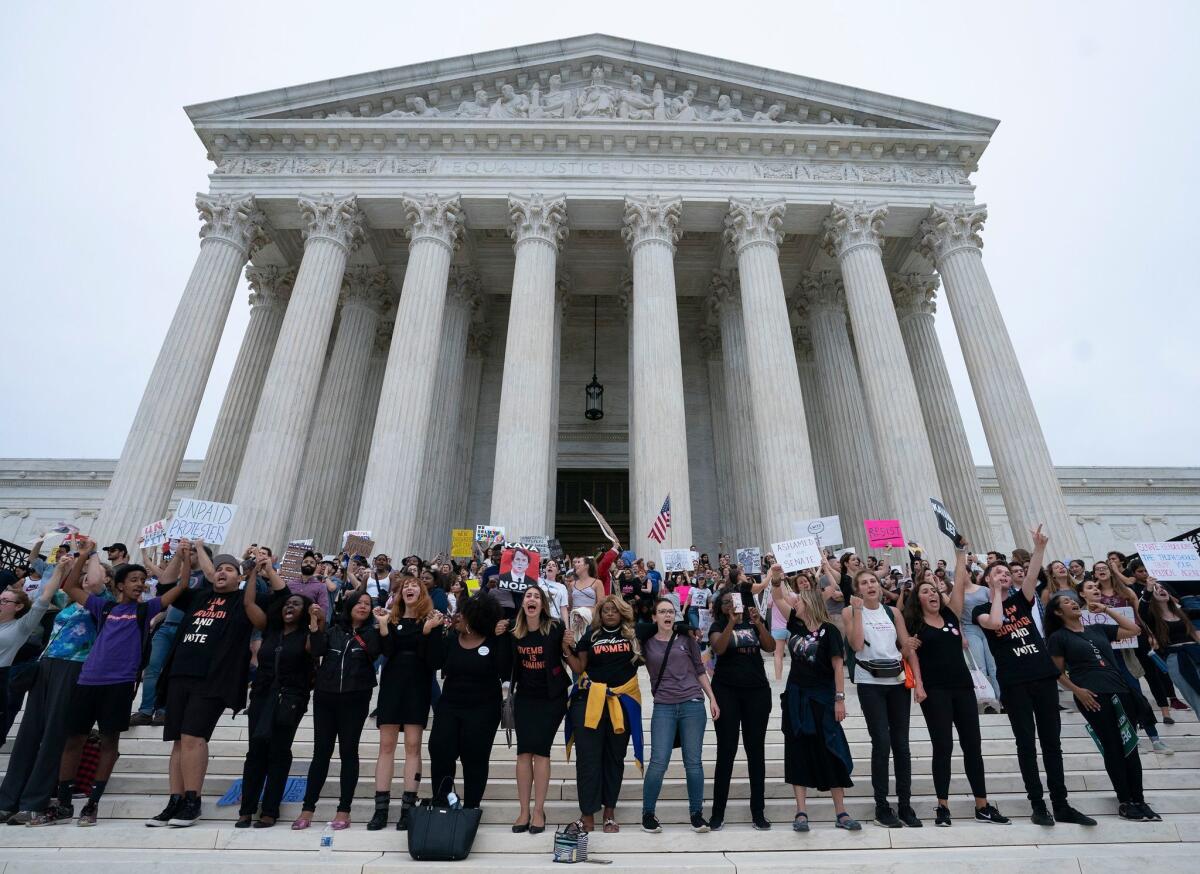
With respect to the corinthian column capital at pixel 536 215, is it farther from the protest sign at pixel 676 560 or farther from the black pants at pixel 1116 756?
the black pants at pixel 1116 756

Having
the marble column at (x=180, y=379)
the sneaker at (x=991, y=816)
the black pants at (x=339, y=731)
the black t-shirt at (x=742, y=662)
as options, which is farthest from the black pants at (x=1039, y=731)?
the marble column at (x=180, y=379)

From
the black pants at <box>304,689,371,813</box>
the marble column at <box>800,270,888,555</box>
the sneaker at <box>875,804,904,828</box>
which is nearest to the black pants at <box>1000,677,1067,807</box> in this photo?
the sneaker at <box>875,804,904,828</box>

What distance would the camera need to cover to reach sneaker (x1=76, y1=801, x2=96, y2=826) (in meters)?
6.05

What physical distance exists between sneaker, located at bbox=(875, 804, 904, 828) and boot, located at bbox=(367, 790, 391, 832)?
14.7ft

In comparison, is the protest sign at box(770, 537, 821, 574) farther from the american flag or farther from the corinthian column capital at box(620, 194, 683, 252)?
the corinthian column capital at box(620, 194, 683, 252)

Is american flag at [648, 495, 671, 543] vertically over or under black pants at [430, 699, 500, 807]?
over

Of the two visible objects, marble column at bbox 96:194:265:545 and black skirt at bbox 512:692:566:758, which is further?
marble column at bbox 96:194:265:545

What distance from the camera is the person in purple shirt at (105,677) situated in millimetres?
6383

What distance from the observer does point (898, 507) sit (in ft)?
59.9

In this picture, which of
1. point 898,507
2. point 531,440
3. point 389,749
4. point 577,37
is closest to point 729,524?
point 898,507

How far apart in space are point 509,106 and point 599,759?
2308 centimetres

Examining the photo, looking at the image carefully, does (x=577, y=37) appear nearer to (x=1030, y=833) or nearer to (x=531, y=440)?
(x=531, y=440)

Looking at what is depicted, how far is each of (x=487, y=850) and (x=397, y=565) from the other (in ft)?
39.8

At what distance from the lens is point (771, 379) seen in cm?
1947
